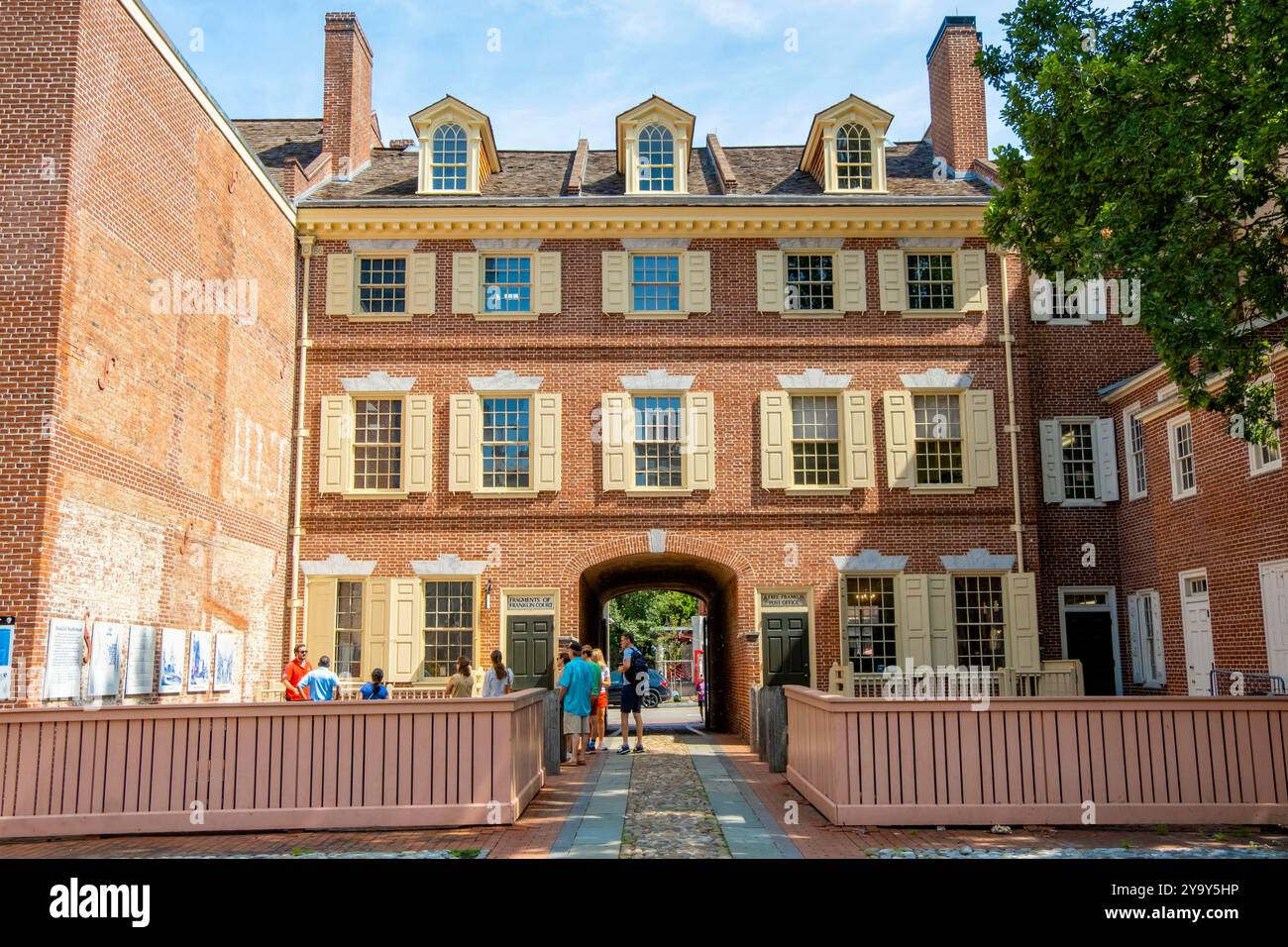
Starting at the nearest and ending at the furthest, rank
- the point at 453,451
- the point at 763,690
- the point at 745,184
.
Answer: the point at 763,690 → the point at 453,451 → the point at 745,184

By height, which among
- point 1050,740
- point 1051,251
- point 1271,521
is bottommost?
point 1050,740

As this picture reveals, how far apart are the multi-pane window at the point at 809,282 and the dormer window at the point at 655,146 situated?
269cm

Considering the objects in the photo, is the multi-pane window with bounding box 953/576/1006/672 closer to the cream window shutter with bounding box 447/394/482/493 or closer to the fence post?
the fence post

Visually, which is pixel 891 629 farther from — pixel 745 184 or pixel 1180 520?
pixel 745 184

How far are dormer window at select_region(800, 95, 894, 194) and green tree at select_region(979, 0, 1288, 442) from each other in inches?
400

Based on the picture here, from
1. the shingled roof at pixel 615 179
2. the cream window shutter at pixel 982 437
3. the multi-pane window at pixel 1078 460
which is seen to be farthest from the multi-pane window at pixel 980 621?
the shingled roof at pixel 615 179

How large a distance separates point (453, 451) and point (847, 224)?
8825mm

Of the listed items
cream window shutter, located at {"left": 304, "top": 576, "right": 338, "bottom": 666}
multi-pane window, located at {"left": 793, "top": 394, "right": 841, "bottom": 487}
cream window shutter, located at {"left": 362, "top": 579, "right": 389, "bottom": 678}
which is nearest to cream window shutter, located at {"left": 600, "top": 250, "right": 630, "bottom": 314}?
multi-pane window, located at {"left": 793, "top": 394, "right": 841, "bottom": 487}

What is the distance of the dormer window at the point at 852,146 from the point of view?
22.5 metres

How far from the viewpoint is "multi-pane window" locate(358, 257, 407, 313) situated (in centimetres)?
2178

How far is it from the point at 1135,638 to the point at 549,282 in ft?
43.2
